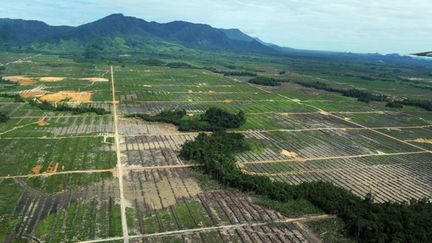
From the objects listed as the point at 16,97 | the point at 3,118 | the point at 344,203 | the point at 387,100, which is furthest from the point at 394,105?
the point at 16,97

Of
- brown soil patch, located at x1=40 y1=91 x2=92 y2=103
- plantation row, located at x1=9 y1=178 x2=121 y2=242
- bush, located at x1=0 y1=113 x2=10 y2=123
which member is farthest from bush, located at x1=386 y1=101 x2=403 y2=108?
bush, located at x1=0 y1=113 x2=10 y2=123

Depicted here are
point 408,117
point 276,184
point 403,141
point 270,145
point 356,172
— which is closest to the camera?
point 276,184

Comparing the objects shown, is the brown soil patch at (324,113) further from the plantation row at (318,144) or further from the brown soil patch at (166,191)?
the brown soil patch at (166,191)

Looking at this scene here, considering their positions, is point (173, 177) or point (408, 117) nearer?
point (173, 177)

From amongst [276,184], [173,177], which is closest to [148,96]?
[173,177]

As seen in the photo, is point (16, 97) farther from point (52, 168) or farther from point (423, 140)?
point (423, 140)

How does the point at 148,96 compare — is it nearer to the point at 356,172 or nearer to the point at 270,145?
the point at 270,145
